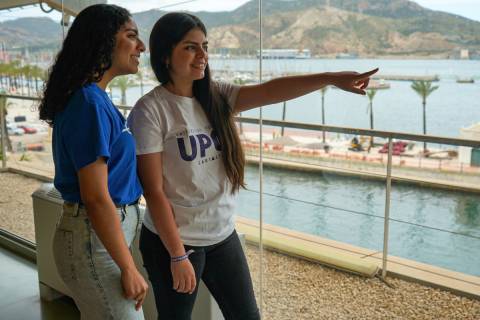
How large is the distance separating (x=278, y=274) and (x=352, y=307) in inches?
15.5

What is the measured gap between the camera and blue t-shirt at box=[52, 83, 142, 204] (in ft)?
3.92

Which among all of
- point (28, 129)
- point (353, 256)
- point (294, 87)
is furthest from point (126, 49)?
point (28, 129)

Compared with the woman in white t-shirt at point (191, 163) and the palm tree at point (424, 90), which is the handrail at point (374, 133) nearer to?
the palm tree at point (424, 90)

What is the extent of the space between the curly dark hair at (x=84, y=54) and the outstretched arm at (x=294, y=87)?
0.48 meters

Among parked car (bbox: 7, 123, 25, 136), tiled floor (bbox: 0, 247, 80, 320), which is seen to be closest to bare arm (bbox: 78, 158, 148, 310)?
tiled floor (bbox: 0, 247, 80, 320)

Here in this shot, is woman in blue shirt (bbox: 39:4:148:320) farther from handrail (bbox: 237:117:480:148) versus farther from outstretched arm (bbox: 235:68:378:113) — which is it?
handrail (bbox: 237:117:480:148)

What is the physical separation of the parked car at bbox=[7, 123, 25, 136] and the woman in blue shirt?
344 cm

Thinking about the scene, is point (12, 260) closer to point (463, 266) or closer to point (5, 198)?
point (5, 198)

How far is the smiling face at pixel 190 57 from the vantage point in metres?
1.44

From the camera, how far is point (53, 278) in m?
2.90

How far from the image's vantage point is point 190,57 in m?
1.45

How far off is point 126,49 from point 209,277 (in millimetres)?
730

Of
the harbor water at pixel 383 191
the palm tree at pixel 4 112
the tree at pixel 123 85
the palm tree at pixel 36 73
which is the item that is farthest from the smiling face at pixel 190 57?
the palm tree at pixel 4 112

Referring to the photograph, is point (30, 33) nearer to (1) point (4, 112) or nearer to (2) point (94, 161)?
→ (1) point (4, 112)
